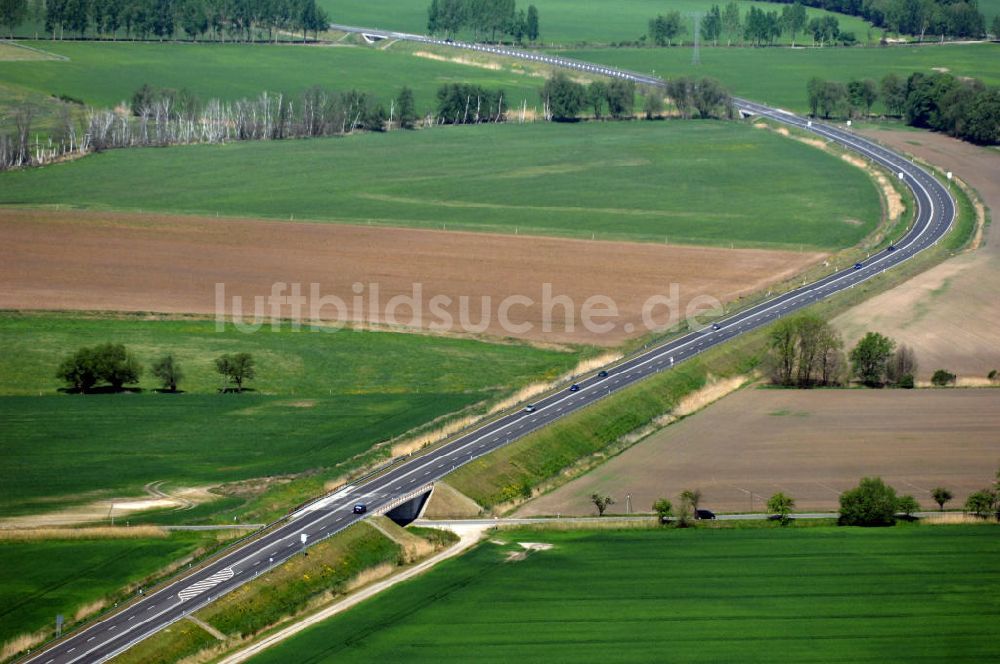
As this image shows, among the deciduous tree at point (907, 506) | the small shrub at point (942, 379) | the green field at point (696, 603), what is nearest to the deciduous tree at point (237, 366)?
the green field at point (696, 603)

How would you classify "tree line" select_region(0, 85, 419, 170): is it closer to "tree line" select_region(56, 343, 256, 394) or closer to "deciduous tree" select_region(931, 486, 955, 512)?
"tree line" select_region(56, 343, 256, 394)

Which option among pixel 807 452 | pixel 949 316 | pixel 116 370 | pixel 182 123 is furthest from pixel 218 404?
pixel 182 123

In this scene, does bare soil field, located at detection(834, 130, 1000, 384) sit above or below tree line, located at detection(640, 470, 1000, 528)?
above

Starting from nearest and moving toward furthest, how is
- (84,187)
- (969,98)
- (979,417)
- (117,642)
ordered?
(117,642), (979,417), (84,187), (969,98)

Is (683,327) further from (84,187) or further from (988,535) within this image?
(84,187)

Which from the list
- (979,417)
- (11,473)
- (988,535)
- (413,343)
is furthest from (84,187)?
(988,535)

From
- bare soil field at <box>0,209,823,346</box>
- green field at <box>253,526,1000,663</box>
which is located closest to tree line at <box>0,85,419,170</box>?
bare soil field at <box>0,209,823,346</box>

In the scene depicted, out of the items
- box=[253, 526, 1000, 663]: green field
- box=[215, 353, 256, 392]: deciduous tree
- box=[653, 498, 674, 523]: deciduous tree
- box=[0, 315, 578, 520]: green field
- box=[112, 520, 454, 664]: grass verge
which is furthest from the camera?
box=[215, 353, 256, 392]: deciduous tree

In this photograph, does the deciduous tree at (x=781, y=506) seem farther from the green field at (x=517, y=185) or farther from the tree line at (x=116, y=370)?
the green field at (x=517, y=185)
